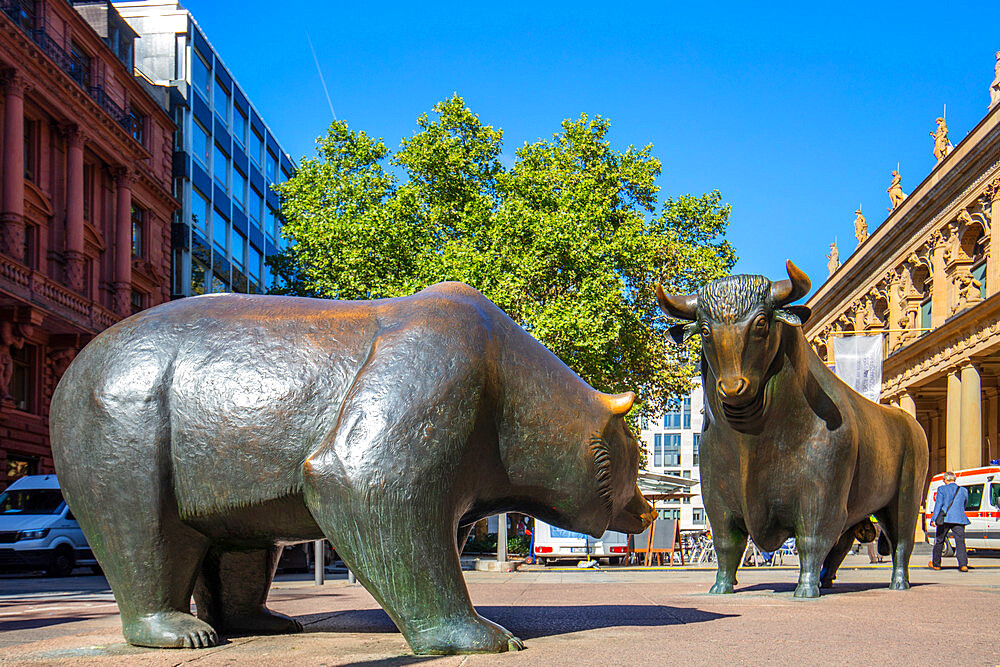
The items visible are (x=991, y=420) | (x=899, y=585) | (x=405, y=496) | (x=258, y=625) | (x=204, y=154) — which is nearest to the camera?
(x=405, y=496)

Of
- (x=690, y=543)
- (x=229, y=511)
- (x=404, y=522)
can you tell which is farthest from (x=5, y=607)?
(x=690, y=543)

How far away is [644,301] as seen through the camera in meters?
31.6

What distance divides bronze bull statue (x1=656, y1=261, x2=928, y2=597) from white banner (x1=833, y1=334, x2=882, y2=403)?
20248 mm

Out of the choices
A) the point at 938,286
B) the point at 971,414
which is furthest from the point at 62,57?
the point at 938,286

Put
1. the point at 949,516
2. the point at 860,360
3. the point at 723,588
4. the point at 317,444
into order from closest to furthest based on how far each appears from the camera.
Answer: the point at 317,444 → the point at 723,588 → the point at 949,516 → the point at 860,360

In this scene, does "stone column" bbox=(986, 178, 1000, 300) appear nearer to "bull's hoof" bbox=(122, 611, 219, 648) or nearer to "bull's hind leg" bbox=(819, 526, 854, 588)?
"bull's hind leg" bbox=(819, 526, 854, 588)

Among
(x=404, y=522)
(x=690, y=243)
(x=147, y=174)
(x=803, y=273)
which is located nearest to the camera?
(x=404, y=522)

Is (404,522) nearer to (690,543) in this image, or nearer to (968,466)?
(690,543)

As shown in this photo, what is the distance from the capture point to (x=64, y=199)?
102 feet

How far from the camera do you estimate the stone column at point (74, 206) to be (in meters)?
30.7

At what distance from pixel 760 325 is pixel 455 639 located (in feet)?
9.91

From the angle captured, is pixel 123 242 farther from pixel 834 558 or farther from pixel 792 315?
pixel 792 315

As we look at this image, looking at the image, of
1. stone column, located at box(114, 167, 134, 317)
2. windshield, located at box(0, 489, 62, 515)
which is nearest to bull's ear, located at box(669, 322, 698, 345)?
windshield, located at box(0, 489, 62, 515)

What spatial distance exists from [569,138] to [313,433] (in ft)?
104
